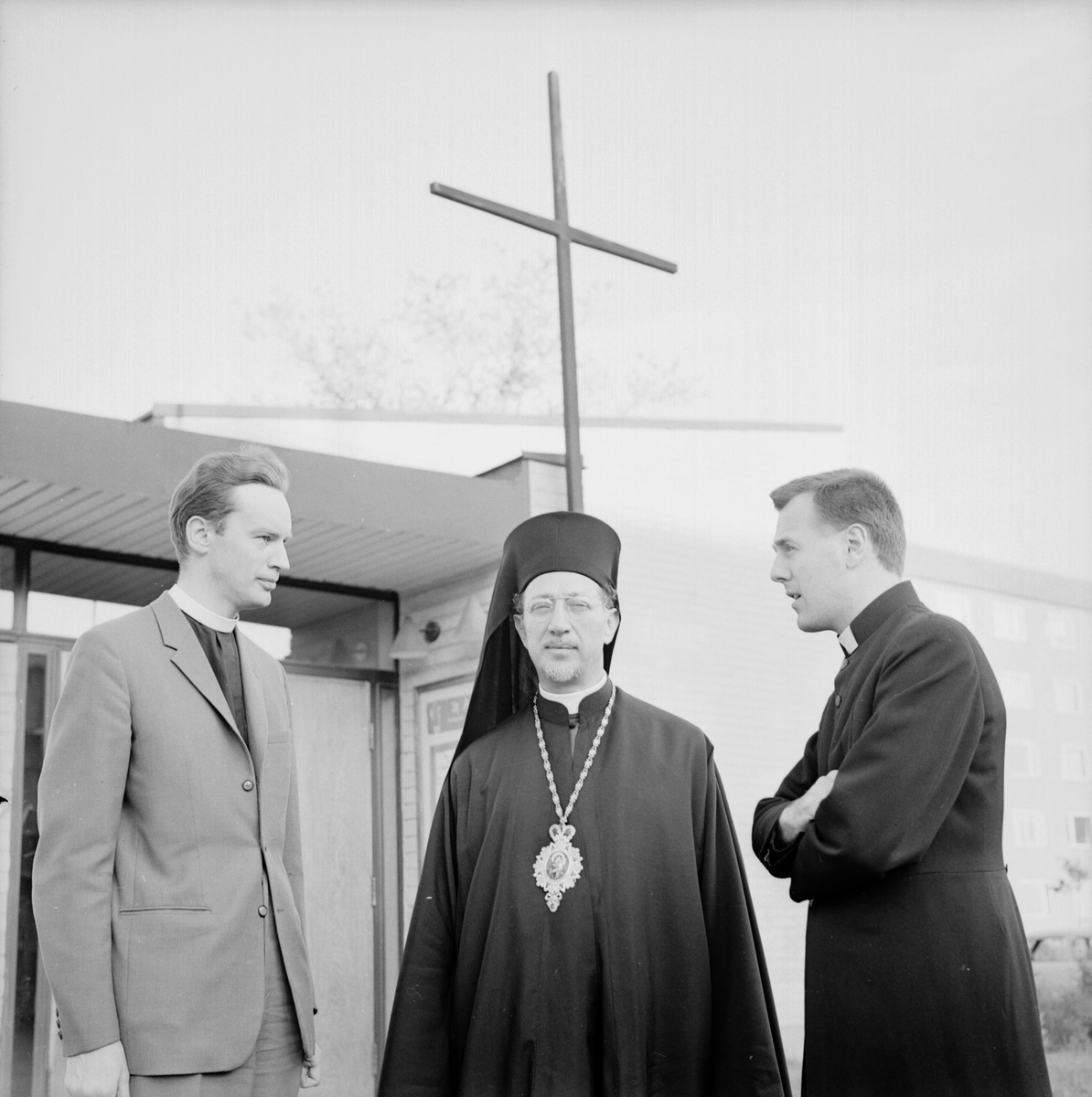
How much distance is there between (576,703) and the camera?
3578mm

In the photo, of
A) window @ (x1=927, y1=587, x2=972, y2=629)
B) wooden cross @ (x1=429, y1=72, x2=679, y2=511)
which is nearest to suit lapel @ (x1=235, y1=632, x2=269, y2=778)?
wooden cross @ (x1=429, y1=72, x2=679, y2=511)

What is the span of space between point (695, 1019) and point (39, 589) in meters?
4.51

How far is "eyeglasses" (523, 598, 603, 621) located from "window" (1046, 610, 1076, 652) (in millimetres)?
5047

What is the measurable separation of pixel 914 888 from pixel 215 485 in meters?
1.81

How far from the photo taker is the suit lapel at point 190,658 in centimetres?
312

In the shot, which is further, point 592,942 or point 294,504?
point 294,504

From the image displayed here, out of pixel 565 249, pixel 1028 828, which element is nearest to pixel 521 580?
pixel 565 249

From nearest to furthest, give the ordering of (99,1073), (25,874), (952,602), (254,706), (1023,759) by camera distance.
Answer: (99,1073) → (254,706) → (25,874) → (1023,759) → (952,602)

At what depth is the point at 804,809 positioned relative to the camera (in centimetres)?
299

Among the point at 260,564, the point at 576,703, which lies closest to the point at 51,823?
the point at 260,564

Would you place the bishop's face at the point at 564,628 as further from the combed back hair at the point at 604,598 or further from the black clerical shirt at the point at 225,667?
the black clerical shirt at the point at 225,667

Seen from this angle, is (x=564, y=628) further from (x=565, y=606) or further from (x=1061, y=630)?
(x=1061, y=630)

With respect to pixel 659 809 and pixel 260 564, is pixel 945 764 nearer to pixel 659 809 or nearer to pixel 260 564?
pixel 659 809

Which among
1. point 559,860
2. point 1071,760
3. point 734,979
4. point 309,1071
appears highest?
point 1071,760
